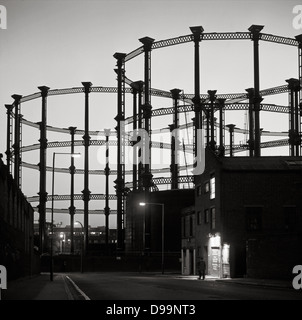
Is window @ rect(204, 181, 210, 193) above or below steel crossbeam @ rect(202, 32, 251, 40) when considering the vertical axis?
below

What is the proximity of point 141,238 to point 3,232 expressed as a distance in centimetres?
5032

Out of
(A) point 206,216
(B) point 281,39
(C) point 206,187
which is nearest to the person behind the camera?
(C) point 206,187

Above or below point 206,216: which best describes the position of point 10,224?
below

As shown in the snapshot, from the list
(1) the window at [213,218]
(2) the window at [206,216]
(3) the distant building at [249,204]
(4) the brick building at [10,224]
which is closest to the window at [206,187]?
(2) the window at [206,216]

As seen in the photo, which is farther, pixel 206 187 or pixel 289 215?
pixel 206 187

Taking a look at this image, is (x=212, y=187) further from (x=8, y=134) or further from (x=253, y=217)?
(x=8, y=134)

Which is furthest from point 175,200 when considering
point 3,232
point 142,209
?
point 3,232

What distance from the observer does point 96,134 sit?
3809 inches

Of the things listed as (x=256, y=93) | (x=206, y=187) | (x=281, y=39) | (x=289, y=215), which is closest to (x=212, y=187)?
(x=206, y=187)

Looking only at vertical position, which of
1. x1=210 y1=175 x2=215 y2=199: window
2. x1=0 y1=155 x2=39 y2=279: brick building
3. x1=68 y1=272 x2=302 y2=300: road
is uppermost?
x1=210 y1=175 x2=215 y2=199: window

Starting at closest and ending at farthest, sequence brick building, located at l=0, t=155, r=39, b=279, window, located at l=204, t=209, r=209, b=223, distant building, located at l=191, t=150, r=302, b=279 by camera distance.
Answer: brick building, located at l=0, t=155, r=39, b=279 < distant building, located at l=191, t=150, r=302, b=279 < window, located at l=204, t=209, r=209, b=223

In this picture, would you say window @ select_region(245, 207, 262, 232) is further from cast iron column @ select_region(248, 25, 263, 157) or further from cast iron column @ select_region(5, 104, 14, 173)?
cast iron column @ select_region(5, 104, 14, 173)

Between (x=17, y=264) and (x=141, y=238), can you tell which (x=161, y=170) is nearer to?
(x=141, y=238)

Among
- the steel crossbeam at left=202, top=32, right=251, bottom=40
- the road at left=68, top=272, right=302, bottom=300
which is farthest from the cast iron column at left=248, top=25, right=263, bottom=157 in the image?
the road at left=68, top=272, right=302, bottom=300
